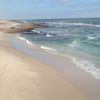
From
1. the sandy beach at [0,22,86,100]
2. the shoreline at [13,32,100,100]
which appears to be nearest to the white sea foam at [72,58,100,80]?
the shoreline at [13,32,100,100]

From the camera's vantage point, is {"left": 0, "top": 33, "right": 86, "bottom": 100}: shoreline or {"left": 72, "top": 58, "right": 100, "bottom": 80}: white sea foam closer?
{"left": 0, "top": 33, "right": 86, "bottom": 100}: shoreline

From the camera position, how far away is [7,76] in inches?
442

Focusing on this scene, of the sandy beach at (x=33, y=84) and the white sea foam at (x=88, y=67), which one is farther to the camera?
the white sea foam at (x=88, y=67)

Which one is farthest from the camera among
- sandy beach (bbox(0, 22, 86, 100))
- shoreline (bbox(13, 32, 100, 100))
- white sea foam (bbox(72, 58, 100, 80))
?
white sea foam (bbox(72, 58, 100, 80))

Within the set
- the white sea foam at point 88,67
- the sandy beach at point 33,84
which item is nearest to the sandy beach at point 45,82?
the sandy beach at point 33,84

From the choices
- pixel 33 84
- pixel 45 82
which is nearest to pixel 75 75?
pixel 45 82

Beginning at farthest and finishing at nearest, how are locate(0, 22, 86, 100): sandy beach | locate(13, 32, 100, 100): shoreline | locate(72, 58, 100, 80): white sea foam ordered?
1. locate(72, 58, 100, 80): white sea foam
2. locate(13, 32, 100, 100): shoreline
3. locate(0, 22, 86, 100): sandy beach

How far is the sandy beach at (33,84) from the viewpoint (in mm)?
8836

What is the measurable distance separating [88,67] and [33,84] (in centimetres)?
416

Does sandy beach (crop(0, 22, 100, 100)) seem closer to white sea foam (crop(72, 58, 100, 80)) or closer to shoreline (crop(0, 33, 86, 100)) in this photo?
shoreline (crop(0, 33, 86, 100))

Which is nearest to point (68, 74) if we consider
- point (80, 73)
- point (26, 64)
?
point (80, 73)

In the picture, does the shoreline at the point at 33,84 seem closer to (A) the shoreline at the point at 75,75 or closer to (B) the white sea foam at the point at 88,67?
(A) the shoreline at the point at 75,75

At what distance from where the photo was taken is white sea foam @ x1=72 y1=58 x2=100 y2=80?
1186 cm

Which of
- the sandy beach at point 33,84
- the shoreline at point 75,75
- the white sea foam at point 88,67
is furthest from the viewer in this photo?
the white sea foam at point 88,67
